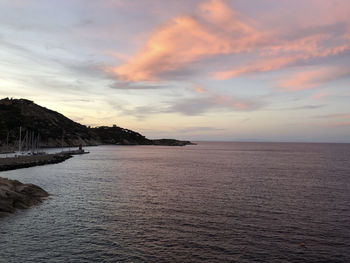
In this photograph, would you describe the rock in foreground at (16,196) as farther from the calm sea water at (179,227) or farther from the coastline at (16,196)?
the calm sea water at (179,227)

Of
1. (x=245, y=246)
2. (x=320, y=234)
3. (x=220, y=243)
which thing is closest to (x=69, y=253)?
Answer: (x=220, y=243)

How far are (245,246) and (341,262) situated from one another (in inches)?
285

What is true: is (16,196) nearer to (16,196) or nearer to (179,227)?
(16,196)

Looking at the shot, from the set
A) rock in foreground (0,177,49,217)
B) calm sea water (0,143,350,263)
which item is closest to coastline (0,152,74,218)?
rock in foreground (0,177,49,217)

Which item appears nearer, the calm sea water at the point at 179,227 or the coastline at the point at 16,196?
the calm sea water at the point at 179,227

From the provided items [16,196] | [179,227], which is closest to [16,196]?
[16,196]

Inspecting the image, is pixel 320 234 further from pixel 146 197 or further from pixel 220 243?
pixel 146 197

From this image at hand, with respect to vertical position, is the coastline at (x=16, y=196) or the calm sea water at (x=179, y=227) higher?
the coastline at (x=16, y=196)

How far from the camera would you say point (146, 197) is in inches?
1695

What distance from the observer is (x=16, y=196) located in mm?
34062

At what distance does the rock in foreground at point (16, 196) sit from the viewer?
31.0 metres

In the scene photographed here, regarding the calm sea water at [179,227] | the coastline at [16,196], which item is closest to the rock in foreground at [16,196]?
the coastline at [16,196]

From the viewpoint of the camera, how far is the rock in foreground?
31016 millimetres

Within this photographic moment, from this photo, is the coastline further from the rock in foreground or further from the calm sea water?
the calm sea water
